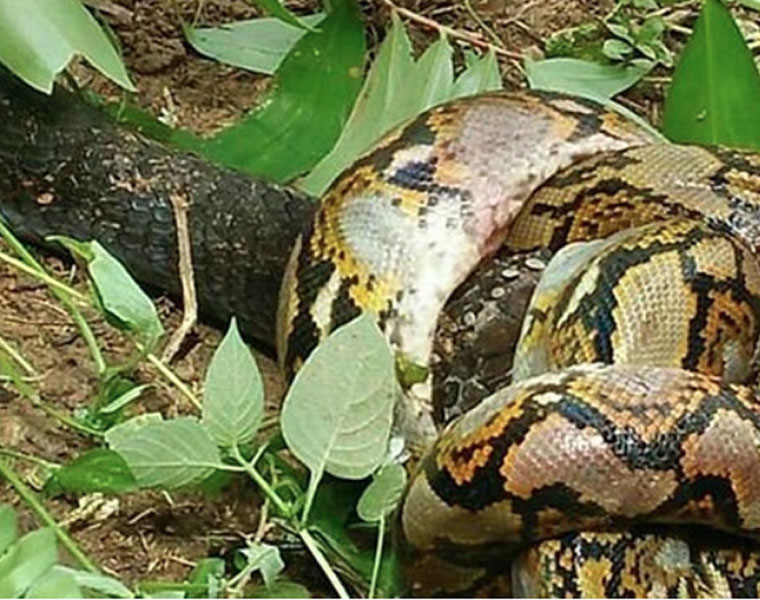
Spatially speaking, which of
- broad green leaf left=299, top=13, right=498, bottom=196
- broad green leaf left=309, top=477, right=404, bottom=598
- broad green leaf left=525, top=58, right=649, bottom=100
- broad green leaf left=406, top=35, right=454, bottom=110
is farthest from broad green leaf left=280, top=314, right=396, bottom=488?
broad green leaf left=525, top=58, right=649, bottom=100

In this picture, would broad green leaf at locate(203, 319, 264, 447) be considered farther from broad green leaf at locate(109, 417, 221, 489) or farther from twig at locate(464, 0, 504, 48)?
twig at locate(464, 0, 504, 48)

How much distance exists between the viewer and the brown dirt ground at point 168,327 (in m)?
2.88

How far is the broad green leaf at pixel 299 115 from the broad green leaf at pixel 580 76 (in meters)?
0.33

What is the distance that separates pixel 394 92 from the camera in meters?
3.43

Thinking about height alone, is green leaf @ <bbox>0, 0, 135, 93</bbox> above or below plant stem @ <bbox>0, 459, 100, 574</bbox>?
above

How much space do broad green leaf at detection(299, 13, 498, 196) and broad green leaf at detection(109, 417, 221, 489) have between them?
872mm

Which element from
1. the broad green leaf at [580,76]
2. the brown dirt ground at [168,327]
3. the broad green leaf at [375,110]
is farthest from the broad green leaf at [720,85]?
the brown dirt ground at [168,327]

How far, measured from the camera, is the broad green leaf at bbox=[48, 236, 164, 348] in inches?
102

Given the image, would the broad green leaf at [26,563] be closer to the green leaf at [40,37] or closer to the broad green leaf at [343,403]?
the broad green leaf at [343,403]

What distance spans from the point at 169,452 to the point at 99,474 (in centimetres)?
11

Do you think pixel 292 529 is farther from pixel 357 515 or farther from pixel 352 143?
pixel 352 143

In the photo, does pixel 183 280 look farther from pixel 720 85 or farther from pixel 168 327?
pixel 720 85

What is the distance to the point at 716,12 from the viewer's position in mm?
3342

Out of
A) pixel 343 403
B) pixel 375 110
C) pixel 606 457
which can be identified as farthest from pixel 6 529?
pixel 375 110
